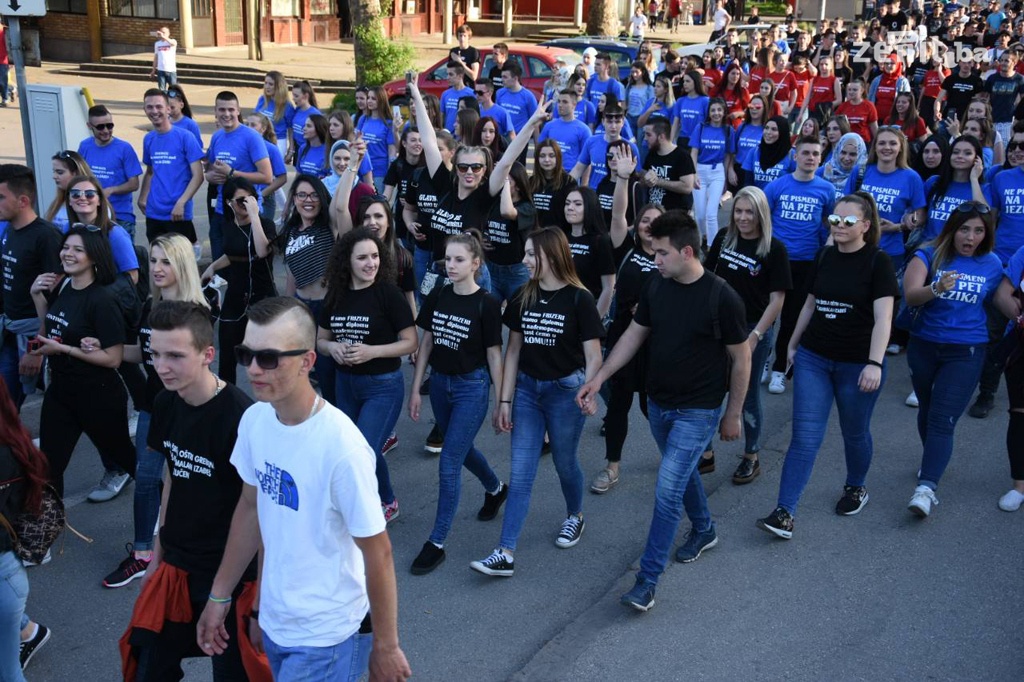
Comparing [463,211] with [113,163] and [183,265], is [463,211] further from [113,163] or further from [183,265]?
[113,163]

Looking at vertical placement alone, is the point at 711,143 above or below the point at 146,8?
Result: below

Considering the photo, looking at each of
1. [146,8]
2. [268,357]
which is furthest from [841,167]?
[146,8]

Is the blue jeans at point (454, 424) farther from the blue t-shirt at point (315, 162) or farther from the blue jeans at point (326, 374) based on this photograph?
the blue t-shirt at point (315, 162)

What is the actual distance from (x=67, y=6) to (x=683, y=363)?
29.2m

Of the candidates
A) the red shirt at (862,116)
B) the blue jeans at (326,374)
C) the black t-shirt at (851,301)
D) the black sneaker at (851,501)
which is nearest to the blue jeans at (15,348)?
the blue jeans at (326,374)

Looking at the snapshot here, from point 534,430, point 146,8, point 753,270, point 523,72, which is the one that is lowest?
point 534,430

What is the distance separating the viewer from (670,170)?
917 centimetres

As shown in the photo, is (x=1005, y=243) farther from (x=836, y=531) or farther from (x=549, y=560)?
(x=549, y=560)

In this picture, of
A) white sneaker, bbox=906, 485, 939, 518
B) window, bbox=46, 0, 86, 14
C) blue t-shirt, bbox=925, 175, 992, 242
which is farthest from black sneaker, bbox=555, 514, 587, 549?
window, bbox=46, 0, 86, 14

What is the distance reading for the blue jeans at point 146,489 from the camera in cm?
525

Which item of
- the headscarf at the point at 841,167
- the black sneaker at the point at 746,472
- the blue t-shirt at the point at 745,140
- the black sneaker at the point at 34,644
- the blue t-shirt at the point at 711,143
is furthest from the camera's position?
the blue t-shirt at the point at 711,143

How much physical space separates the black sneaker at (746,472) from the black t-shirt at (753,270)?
2.95 ft

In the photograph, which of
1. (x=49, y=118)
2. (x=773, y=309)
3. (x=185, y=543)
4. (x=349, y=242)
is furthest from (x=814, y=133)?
(x=49, y=118)

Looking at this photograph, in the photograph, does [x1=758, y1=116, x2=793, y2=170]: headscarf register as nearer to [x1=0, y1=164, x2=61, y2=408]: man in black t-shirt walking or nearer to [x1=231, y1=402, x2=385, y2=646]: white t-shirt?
[x1=0, y1=164, x2=61, y2=408]: man in black t-shirt walking
